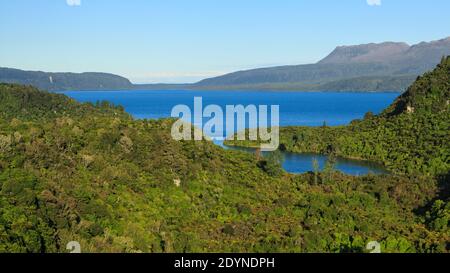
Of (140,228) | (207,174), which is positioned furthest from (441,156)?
(140,228)

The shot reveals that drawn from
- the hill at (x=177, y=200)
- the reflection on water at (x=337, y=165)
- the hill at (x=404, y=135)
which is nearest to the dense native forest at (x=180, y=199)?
the hill at (x=177, y=200)

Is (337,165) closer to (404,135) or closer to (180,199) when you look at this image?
(404,135)

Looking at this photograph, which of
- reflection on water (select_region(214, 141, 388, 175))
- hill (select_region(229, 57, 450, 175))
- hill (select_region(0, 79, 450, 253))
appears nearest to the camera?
hill (select_region(0, 79, 450, 253))

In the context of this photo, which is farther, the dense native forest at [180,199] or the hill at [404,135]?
the hill at [404,135]

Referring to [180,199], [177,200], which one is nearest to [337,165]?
[180,199]

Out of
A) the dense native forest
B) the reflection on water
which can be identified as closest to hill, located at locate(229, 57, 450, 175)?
the reflection on water

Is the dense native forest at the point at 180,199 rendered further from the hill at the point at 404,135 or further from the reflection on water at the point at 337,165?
the reflection on water at the point at 337,165

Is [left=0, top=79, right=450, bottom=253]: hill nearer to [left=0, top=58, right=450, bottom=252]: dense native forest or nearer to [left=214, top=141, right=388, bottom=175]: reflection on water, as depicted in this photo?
[left=0, top=58, right=450, bottom=252]: dense native forest

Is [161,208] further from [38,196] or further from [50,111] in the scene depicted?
[50,111]

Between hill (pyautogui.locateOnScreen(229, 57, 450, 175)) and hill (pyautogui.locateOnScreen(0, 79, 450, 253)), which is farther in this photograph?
hill (pyautogui.locateOnScreen(229, 57, 450, 175))
